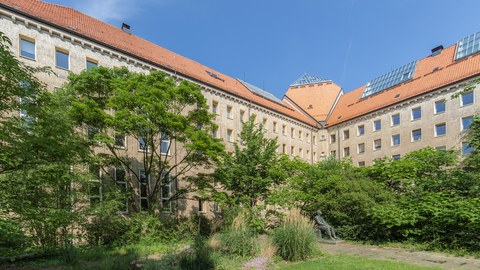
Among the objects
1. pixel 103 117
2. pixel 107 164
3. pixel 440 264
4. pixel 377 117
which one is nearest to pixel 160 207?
pixel 107 164

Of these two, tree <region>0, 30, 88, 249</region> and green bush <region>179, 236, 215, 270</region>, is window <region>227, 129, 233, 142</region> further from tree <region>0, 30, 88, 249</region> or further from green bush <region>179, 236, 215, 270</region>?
tree <region>0, 30, 88, 249</region>

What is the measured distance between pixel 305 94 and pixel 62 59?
37.2 meters

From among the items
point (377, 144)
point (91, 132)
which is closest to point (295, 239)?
point (91, 132)

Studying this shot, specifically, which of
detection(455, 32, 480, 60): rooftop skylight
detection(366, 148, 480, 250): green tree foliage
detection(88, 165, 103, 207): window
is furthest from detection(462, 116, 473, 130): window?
detection(88, 165, 103, 207): window

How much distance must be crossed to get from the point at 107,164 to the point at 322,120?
3427 centimetres

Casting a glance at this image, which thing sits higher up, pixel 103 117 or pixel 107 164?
pixel 103 117

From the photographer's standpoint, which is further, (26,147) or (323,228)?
(323,228)

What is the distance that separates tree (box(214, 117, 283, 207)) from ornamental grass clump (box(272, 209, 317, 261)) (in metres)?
7.67

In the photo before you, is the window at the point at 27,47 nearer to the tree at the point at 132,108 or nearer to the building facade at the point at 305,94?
the building facade at the point at 305,94

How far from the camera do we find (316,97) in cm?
4872

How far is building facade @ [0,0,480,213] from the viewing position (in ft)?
60.9

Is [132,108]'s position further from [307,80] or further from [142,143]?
[307,80]

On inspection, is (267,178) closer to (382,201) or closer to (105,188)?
(382,201)

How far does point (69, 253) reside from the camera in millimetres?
10477
